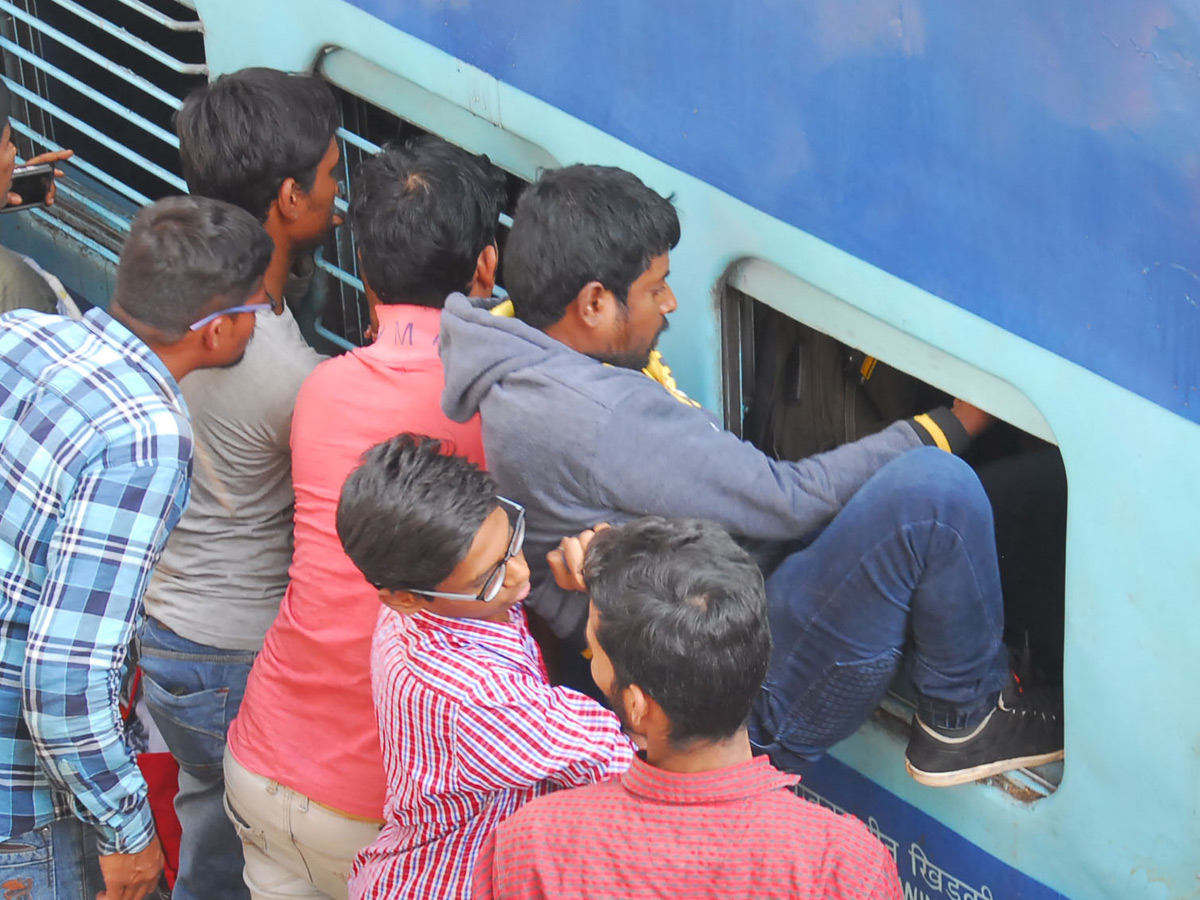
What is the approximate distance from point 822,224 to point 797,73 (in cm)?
21

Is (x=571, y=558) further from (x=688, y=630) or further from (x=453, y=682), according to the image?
(x=688, y=630)

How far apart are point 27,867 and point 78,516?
69 centimetres

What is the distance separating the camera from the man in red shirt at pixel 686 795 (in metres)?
1.56

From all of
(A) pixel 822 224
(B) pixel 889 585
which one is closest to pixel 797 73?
(A) pixel 822 224

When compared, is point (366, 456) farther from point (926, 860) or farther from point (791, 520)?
point (926, 860)

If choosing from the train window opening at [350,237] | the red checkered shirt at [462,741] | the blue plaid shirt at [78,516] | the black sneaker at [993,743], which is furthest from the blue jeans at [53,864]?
the black sneaker at [993,743]

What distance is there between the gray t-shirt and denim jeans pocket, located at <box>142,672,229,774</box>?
101 mm

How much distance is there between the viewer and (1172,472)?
1.77 metres

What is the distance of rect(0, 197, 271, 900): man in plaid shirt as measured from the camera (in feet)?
6.39

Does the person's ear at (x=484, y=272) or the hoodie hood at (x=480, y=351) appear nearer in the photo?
the hoodie hood at (x=480, y=351)

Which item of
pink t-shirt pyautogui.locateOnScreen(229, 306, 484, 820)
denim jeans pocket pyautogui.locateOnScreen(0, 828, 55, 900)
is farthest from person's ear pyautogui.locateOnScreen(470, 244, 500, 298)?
denim jeans pocket pyautogui.locateOnScreen(0, 828, 55, 900)

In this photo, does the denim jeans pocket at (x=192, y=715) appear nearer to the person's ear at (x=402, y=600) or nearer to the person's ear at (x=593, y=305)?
the person's ear at (x=402, y=600)

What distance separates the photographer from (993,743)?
211 centimetres

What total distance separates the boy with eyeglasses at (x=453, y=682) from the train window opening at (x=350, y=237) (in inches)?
43.9
